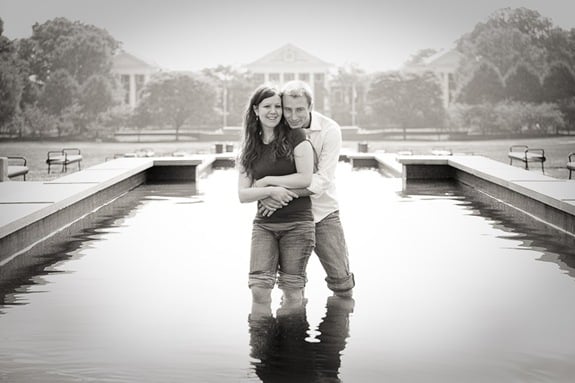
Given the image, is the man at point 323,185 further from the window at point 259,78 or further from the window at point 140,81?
the window at point 259,78

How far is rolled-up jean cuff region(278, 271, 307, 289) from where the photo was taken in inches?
209

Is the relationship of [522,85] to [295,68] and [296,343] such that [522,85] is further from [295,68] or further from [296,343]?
[296,343]

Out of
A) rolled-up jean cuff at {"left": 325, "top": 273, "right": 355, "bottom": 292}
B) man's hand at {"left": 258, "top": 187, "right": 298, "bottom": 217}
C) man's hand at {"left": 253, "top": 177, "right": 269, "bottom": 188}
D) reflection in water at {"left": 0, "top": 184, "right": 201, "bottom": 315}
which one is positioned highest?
man's hand at {"left": 253, "top": 177, "right": 269, "bottom": 188}

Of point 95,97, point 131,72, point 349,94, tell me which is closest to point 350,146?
point 95,97

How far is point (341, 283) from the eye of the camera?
5.96m

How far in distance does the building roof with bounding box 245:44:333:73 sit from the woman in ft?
204

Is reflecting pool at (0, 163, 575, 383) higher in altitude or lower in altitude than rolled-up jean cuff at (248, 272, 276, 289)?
lower

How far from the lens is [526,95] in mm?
51438

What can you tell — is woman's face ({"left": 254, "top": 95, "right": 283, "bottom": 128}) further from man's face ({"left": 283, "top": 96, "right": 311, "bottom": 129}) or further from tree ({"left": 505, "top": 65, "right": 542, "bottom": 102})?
tree ({"left": 505, "top": 65, "right": 542, "bottom": 102})

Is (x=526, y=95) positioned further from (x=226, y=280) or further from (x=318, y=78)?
(x=226, y=280)

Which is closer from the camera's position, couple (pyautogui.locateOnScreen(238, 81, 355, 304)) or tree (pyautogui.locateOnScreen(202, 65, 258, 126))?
couple (pyautogui.locateOnScreen(238, 81, 355, 304))

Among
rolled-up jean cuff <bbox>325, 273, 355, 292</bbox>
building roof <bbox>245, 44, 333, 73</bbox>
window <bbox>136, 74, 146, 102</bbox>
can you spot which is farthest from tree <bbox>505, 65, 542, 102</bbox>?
rolled-up jean cuff <bbox>325, 273, 355, 292</bbox>

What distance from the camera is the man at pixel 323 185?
5105mm

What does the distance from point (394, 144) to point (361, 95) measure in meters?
14.8
